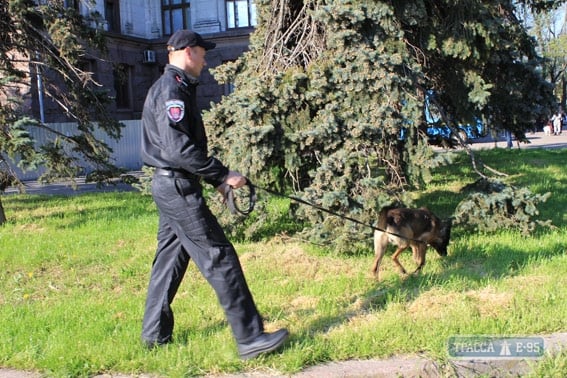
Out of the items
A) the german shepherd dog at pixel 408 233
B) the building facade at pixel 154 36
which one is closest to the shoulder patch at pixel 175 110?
the german shepherd dog at pixel 408 233

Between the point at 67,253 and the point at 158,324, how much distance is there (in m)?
3.35

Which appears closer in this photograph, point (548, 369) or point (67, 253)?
point (548, 369)

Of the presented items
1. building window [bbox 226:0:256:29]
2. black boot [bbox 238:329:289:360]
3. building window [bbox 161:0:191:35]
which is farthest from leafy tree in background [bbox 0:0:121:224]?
building window [bbox 161:0:191:35]

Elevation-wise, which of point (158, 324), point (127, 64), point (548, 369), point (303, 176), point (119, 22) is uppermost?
point (119, 22)

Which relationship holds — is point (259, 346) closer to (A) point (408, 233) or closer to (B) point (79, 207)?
(A) point (408, 233)

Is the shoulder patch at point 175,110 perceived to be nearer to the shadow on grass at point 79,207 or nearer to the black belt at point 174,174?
the black belt at point 174,174

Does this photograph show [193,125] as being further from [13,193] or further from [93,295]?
[13,193]

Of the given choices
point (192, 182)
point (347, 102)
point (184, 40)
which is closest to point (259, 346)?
point (192, 182)

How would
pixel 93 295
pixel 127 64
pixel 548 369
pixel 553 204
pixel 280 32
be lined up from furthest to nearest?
pixel 127 64 < pixel 553 204 < pixel 280 32 < pixel 93 295 < pixel 548 369

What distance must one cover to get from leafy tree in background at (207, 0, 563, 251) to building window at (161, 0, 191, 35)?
24478 millimetres

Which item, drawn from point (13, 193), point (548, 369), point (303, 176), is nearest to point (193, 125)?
point (548, 369)

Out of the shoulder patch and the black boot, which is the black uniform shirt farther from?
the black boot

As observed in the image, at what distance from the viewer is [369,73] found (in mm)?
6328

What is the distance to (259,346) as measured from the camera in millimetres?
3713
